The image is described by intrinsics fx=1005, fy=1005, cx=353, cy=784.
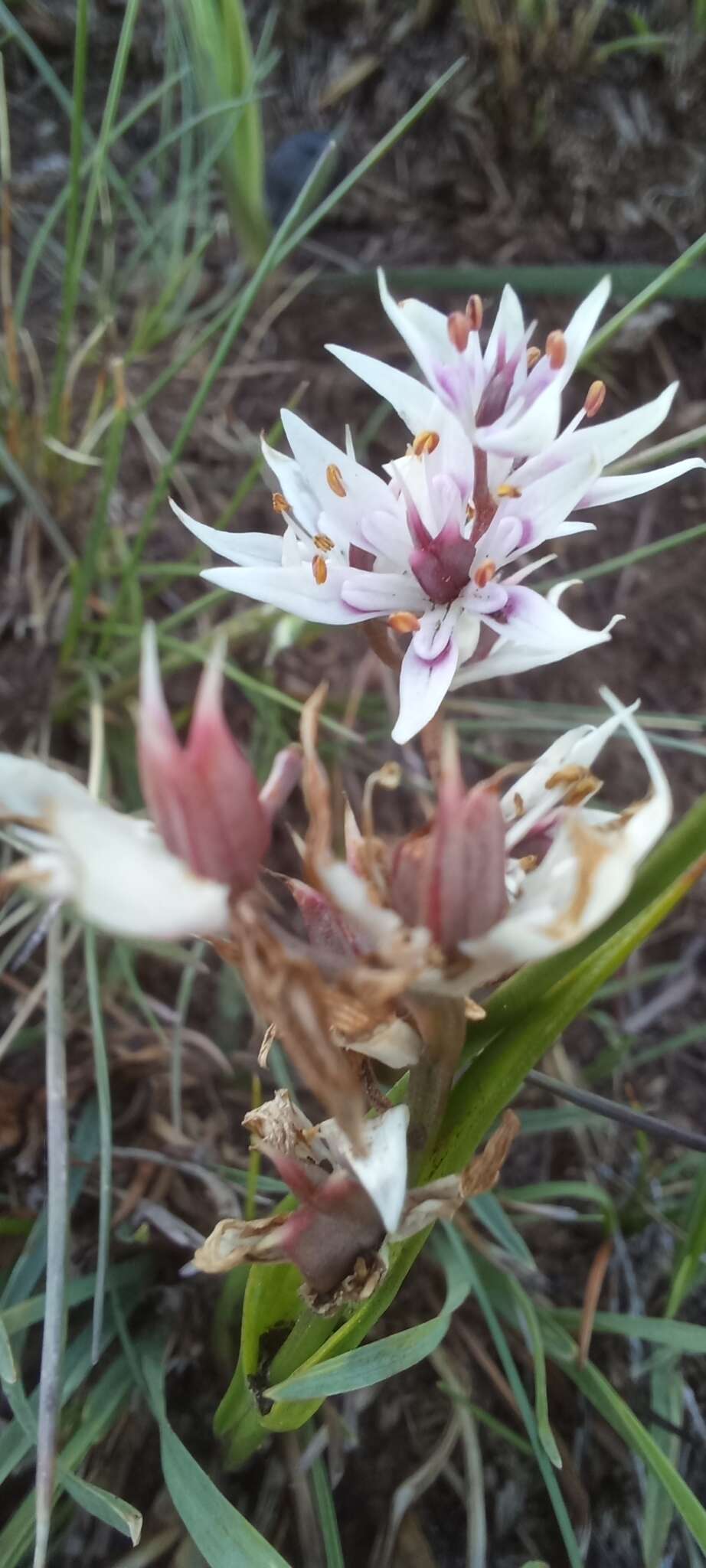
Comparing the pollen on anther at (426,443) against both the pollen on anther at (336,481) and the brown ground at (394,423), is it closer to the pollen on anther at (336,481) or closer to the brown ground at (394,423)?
the pollen on anther at (336,481)

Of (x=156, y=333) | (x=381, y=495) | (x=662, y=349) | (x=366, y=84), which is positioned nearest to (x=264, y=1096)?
(x=381, y=495)

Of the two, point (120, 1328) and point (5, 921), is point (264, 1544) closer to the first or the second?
point (120, 1328)

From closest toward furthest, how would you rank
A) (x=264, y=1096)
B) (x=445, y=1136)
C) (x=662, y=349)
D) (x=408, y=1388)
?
(x=445, y=1136) → (x=408, y=1388) → (x=264, y=1096) → (x=662, y=349)

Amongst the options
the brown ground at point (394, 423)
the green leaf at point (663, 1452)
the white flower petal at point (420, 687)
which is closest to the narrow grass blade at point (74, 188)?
the brown ground at point (394, 423)

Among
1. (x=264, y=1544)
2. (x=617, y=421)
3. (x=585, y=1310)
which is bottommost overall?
(x=585, y=1310)

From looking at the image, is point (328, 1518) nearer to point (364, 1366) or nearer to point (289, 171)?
point (364, 1366)

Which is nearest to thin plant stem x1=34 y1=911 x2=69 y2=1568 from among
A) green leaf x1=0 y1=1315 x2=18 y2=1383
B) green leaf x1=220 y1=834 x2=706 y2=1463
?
green leaf x1=0 y1=1315 x2=18 y2=1383
